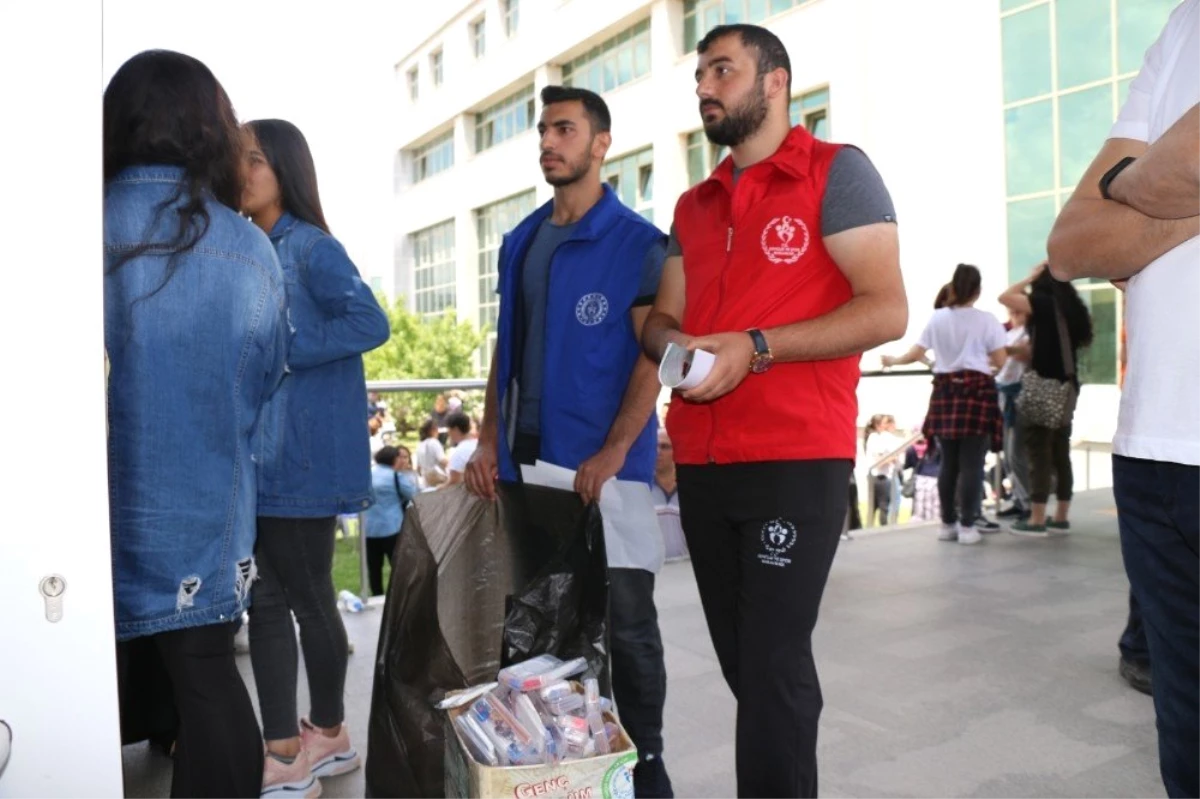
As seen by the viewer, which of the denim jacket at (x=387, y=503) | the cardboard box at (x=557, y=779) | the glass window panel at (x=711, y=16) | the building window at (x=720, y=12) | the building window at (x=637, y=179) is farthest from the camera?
the building window at (x=637, y=179)

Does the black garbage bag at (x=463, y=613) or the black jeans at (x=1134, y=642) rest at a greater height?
the black garbage bag at (x=463, y=613)

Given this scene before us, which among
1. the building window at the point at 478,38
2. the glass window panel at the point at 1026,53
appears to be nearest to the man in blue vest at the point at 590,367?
the glass window panel at the point at 1026,53

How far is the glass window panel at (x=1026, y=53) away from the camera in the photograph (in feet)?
55.1

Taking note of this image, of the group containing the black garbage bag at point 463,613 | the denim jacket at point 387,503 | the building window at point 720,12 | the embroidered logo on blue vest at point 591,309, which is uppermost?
the building window at point 720,12

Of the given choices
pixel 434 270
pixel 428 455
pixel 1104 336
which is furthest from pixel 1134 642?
pixel 434 270

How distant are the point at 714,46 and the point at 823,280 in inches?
22.7

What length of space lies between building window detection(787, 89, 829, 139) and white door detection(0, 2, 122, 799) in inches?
822

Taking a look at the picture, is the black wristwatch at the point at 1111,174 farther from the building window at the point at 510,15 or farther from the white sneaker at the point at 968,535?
the building window at the point at 510,15

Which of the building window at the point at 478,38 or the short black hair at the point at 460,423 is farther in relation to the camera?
the building window at the point at 478,38

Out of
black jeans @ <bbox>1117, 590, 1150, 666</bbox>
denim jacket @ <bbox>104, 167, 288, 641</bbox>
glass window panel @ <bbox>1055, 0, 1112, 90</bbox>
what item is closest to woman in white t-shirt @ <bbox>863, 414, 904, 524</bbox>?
glass window panel @ <bbox>1055, 0, 1112, 90</bbox>

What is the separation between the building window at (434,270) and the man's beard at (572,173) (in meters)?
39.6

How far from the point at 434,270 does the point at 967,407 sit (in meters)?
40.6

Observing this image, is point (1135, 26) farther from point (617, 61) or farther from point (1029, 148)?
A: point (617, 61)

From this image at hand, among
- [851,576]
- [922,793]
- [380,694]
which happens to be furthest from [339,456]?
[851,576]
